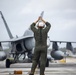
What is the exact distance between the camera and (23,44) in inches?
1161

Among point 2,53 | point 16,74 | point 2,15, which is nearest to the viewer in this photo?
point 16,74

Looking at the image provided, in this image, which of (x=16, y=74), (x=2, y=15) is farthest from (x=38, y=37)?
(x=2, y=15)

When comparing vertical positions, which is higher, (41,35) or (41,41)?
(41,35)

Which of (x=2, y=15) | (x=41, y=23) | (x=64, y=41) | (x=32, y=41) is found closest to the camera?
(x=41, y=23)

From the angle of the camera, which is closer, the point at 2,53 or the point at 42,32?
the point at 42,32

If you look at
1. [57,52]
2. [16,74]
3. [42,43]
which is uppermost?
[42,43]

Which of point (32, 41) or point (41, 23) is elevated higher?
point (41, 23)

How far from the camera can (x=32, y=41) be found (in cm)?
2886

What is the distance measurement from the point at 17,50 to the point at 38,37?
18.8 m

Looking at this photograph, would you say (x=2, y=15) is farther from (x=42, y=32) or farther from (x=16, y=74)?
(x=42, y=32)

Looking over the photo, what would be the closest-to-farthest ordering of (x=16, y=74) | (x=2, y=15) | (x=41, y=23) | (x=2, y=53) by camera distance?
(x=41, y=23) < (x=16, y=74) < (x=2, y=53) < (x=2, y=15)

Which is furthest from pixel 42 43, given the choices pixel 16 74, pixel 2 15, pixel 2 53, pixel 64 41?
pixel 2 15

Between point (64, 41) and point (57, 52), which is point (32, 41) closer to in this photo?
point (57, 52)

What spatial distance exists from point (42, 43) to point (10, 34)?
2721cm
